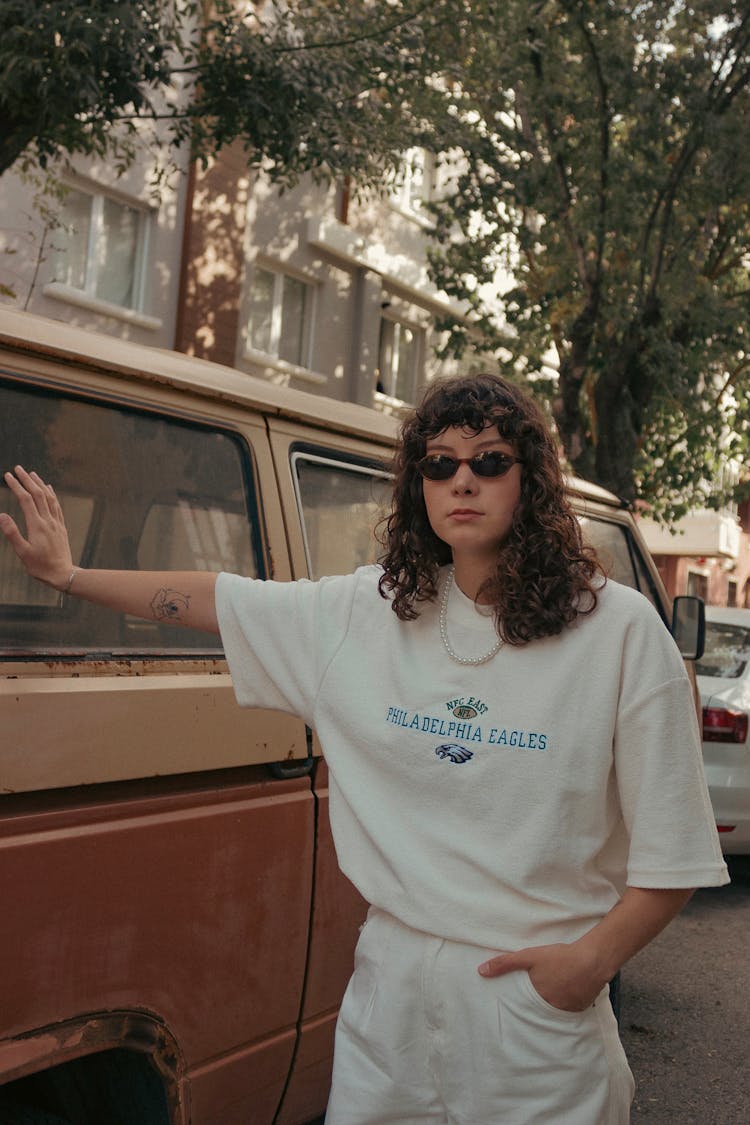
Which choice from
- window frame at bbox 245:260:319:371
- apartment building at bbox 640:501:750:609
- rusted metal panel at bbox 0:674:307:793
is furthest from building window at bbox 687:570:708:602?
rusted metal panel at bbox 0:674:307:793

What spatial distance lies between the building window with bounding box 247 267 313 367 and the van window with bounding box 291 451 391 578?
1285 cm

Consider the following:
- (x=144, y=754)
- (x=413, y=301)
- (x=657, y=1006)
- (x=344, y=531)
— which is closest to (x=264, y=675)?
(x=144, y=754)

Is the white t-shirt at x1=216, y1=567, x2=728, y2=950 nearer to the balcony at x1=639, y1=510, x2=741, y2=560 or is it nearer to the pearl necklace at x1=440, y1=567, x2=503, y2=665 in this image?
A: the pearl necklace at x1=440, y1=567, x2=503, y2=665

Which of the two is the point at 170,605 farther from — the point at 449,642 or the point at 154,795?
the point at 449,642

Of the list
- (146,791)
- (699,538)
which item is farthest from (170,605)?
(699,538)

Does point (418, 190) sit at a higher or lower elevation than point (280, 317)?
higher

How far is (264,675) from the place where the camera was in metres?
2.09

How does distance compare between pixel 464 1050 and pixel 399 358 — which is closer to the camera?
pixel 464 1050

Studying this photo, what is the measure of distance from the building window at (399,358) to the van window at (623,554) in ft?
46.1

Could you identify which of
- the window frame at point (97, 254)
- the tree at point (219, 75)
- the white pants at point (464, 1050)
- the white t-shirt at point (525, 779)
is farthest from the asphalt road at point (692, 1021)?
the window frame at point (97, 254)

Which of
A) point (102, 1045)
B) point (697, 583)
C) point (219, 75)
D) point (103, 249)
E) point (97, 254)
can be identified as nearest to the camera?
point (102, 1045)

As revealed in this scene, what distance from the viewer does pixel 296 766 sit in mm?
2768

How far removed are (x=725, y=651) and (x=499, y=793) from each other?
6.38m

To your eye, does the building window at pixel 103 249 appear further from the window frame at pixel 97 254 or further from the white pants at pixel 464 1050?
the white pants at pixel 464 1050
